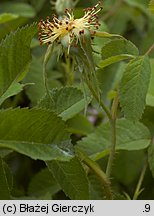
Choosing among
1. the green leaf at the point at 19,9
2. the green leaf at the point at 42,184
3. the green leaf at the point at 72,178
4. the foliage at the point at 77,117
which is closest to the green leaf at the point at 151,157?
the foliage at the point at 77,117

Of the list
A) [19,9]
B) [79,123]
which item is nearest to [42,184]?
[79,123]

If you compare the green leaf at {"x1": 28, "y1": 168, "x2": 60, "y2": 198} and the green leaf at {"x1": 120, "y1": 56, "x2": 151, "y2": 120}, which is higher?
the green leaf at {"x1": 120, "y1": 56, "x2": 151, "y2": 120}

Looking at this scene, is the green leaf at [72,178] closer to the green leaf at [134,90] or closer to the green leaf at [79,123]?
the green leaf at [134,90]

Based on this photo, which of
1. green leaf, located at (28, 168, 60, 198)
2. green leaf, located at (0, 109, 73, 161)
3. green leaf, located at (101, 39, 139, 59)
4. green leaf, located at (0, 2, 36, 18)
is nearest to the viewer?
green leaf, located at (0, 109, 73, 161)

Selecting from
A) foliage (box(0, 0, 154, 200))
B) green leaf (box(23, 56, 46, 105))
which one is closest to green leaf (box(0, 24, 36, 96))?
foliage (box(0, 0, 154, 200))

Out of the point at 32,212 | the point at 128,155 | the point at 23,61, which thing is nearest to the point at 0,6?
the point at 128,155

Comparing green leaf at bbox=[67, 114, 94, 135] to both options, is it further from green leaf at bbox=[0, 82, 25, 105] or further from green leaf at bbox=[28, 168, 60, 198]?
green leaf at bbox=[0, 82, 25, 105]

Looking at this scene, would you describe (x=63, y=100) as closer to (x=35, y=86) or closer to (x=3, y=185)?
(x=3, y=185)
